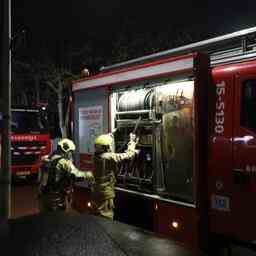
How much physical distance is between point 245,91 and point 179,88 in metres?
0.98

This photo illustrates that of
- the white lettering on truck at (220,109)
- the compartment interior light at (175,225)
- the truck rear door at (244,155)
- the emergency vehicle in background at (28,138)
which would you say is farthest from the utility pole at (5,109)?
the emergency vehicle in background at (28,138)

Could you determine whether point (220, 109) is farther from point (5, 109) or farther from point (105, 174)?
point (5, 109)

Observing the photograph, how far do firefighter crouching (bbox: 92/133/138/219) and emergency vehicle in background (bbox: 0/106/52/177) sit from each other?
8677mm

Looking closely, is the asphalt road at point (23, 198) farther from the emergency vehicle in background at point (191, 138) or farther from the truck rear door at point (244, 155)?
the truck rear door at point (244, 155)

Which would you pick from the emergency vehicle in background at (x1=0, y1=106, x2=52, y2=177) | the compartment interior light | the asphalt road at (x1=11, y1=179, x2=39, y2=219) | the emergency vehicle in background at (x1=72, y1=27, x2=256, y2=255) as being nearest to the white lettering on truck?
the emergency vehicle in background at (x1=72, y1=27, x2=256, y2=255)

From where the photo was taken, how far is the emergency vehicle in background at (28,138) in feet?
46.2

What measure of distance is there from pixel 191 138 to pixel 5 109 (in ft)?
9.76

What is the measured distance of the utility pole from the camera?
6562 mm

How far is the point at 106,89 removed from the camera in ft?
20.9

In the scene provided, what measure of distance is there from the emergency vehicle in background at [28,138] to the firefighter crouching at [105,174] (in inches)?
342

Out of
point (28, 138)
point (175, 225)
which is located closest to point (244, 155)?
point (175, 225)

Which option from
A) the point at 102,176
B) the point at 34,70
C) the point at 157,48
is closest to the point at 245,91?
the point at 102,176

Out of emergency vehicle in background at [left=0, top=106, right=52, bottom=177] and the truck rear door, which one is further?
emergency vehicle in background at [left=0, top=106, right=52, bottom=177]

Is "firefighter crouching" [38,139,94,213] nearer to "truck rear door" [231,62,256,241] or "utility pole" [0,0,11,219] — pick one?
"utility pole" [0,0,11,219]
